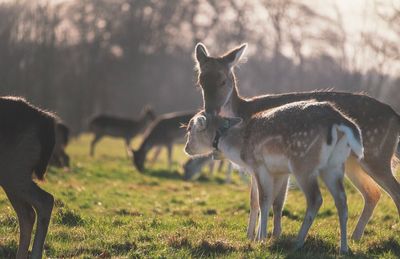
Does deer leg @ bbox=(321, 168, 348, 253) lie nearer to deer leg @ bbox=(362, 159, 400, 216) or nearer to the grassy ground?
the grassy ground

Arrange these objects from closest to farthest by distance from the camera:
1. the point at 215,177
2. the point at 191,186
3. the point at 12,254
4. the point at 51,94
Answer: the point at 12,254 < the point at 191,186 < the point at 215,177 < the point at 51,94

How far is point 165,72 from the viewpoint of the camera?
5372 cm

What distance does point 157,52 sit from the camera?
173ft

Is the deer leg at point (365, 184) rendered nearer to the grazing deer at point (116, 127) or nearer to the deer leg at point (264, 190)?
the deer leg at point (264, 190)

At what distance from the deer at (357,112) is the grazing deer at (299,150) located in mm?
1244

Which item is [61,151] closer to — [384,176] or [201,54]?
[201,54]

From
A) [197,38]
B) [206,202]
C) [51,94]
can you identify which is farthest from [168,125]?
[197,38]

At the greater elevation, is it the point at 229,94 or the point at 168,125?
the point at 229,94

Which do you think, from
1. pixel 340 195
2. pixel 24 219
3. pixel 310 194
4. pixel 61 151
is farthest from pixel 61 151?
pixel 340 195

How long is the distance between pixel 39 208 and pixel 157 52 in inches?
1843

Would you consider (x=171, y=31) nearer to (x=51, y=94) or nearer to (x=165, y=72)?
(x=165, y=72)

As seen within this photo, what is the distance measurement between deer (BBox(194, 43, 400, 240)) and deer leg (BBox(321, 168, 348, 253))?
1352 mm

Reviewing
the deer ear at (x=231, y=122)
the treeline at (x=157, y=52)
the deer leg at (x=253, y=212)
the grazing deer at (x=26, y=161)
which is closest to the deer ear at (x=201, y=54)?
the deer ear at (x=231, y=122)

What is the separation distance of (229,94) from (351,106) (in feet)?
6.18
